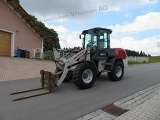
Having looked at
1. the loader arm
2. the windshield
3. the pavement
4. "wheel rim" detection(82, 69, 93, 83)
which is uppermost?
the windshield

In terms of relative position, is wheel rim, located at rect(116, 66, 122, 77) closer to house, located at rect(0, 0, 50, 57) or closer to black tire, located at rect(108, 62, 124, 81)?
black tire, located at rect(108, 62, 124, 81)

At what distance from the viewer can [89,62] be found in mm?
9016

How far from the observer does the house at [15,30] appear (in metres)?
20.4

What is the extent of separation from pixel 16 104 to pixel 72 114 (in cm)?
201

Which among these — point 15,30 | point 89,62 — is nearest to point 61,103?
point 89,62

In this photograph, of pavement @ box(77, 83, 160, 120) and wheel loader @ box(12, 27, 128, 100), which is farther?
wheel loader @ box(12, 27, 128, 100)

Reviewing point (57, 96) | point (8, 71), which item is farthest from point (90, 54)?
point (8, 71)

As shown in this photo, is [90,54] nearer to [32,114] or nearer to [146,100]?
Result: [146,100]

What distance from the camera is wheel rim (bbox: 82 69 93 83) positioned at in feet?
28.3

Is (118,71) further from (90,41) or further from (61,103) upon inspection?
(61,103)

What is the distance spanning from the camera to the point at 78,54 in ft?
29.2

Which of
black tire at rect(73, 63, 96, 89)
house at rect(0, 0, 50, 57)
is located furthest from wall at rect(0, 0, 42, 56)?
black tire at rect(73, 63, 96, 89)

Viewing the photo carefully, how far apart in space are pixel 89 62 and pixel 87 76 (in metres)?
0.64

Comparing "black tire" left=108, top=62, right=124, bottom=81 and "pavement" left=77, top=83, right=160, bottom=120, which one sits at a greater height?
"black tire" left=108, top=62, right=124, bottom=81
